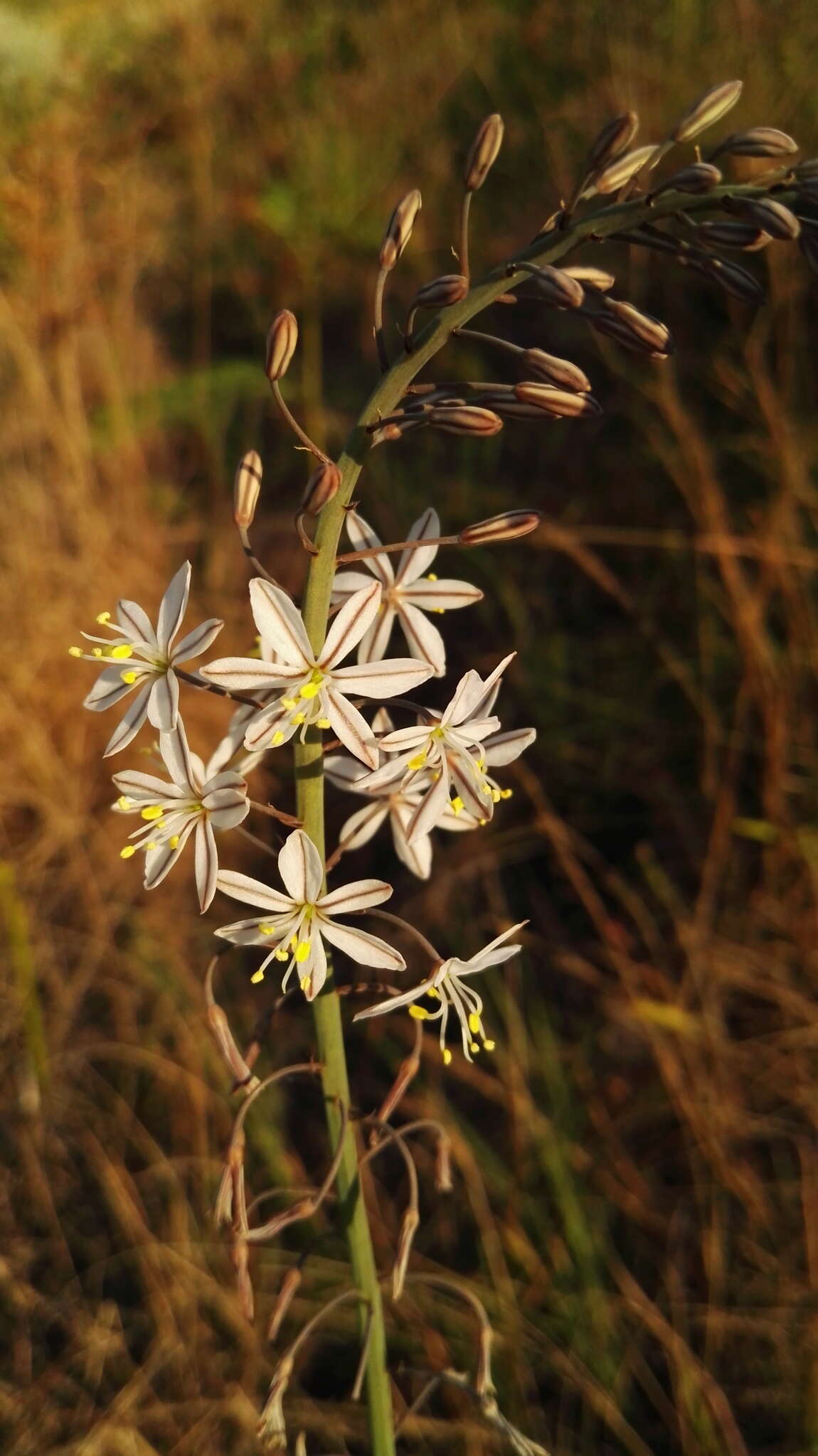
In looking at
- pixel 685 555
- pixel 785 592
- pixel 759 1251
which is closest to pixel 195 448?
pixel 685 555

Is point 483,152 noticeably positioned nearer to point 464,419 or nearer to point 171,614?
point 464,419

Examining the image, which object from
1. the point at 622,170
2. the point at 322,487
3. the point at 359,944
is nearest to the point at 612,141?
the point at 622,170

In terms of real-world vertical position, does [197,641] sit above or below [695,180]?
below

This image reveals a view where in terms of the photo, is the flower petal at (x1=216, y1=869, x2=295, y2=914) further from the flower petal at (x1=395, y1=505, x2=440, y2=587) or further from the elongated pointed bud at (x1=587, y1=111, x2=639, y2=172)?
the elongated pointed bud at (x1=587, y1=111, x2=639, y2=172)

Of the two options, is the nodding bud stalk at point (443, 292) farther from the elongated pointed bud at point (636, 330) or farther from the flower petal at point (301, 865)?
the flower petal at point (301, 865)

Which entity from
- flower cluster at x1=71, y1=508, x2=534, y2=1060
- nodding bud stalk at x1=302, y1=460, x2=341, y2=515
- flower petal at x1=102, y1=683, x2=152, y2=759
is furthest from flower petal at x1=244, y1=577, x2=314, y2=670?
flower petal at x1=102, y1=683, x2=152, y2=759

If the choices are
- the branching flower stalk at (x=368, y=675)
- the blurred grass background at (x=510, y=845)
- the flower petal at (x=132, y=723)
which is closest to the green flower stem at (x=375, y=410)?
the branching flower stalk at (x=368, y=675)

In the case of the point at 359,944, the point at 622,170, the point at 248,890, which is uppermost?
the point at 622,170
